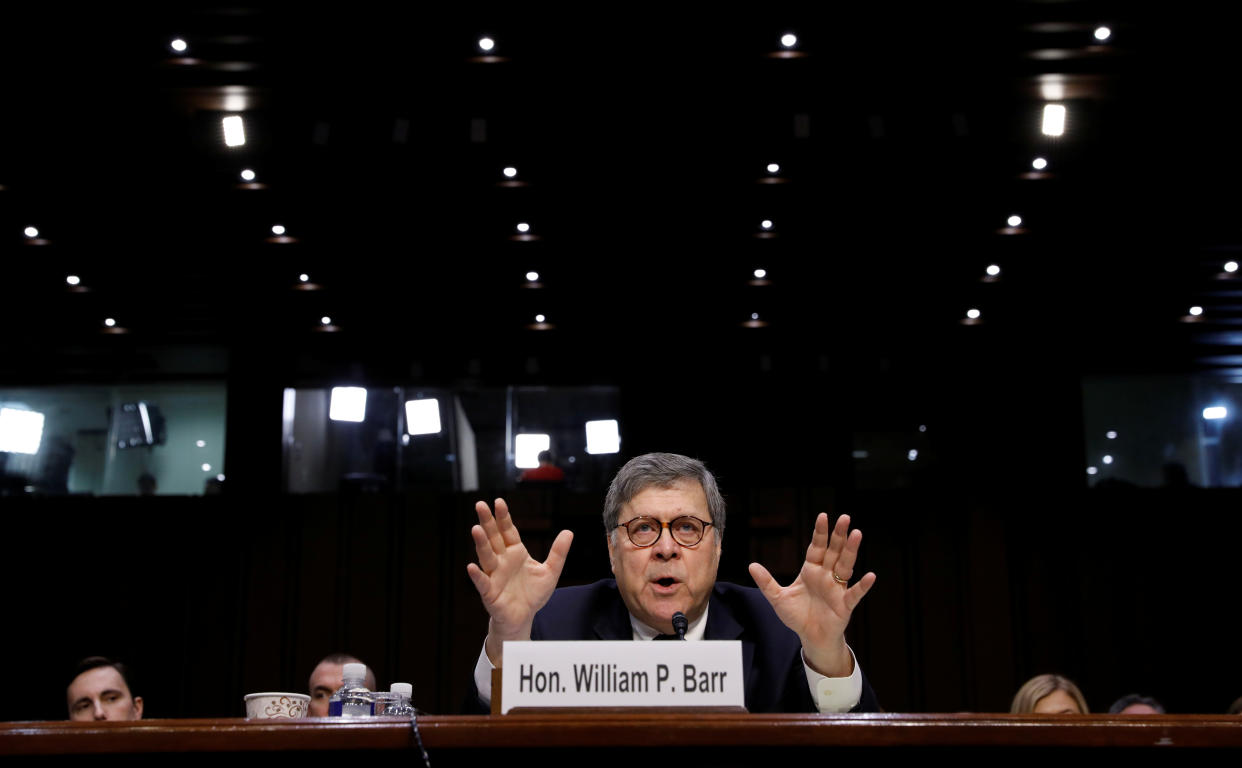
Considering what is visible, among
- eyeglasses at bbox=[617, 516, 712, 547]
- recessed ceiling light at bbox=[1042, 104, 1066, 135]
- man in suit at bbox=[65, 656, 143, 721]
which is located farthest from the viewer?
recessed ceiling light at bbox=[1042, 104, 1066, 135]

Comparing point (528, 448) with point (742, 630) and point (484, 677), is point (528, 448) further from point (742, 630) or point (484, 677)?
point (484, 677)

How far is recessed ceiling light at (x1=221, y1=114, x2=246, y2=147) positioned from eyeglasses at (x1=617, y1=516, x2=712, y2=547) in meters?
4.99

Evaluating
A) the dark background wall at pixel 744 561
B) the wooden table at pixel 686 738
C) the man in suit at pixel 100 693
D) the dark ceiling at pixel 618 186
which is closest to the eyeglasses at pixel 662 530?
the wooden table at pixel 686 738

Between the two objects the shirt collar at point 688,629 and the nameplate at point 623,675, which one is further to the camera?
the shirt collar at point 688,629

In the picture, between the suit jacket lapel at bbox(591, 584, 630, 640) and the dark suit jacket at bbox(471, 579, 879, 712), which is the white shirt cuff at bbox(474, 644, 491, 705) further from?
the suit jacket lapel at bbox(591, 584, 630, 640)

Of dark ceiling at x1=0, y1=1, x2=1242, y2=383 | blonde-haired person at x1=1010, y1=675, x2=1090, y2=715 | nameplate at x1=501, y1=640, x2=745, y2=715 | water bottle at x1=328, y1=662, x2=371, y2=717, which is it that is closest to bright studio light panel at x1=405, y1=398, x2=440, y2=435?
dark ceiling at x1=0, y1=1, x2=1242, y2=383

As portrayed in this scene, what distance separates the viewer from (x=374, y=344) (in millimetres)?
8867

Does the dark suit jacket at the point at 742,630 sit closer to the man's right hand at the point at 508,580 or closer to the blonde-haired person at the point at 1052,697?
the man's right hand at the point at 508,580

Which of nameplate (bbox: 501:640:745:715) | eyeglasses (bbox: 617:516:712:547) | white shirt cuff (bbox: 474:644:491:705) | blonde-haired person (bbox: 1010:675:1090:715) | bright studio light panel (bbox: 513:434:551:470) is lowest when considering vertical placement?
blonde-haired person (bbox: 1010:675:1090:715)

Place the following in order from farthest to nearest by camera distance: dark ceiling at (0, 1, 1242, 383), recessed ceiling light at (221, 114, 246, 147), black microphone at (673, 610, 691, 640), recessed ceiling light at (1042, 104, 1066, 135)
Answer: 1. recessed ceiling light at (221, 114, 246, 147)
2. recessed ceiling light at (1042, 104, 1066, 135)
3. dark ceiling at (0, 1, 1242, 383)
4. black microphone at (673, 610, 691, 640)

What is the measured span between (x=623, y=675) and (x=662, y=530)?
2.49 feet

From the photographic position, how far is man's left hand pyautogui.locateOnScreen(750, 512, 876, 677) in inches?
77.3

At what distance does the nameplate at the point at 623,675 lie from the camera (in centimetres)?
154

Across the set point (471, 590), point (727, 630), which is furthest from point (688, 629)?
point (471, 590)
